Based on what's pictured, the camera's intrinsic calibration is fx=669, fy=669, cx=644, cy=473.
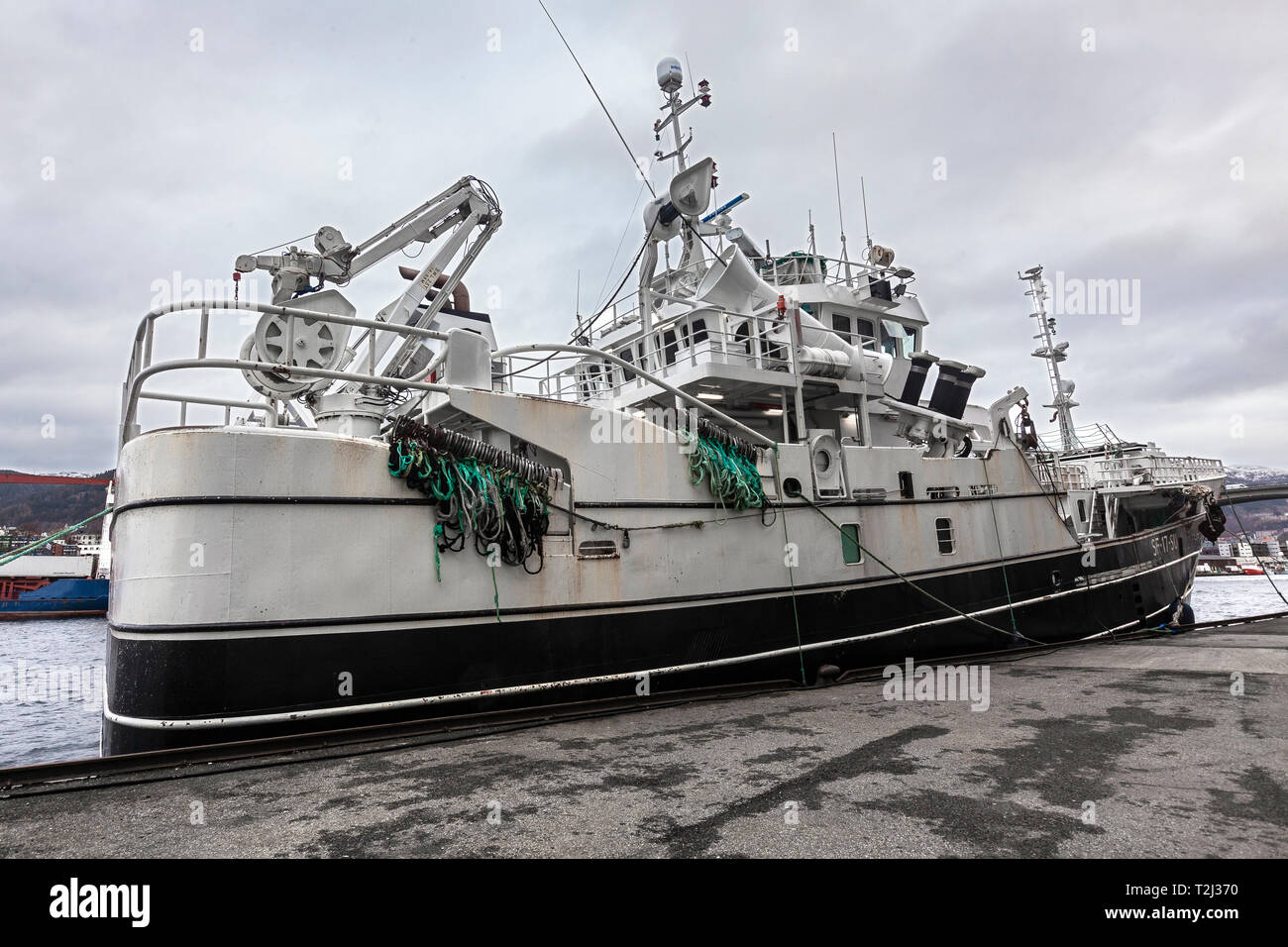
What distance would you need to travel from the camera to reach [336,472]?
5797 mm

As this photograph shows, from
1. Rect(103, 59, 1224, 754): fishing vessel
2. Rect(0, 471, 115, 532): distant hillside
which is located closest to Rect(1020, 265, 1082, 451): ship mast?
Rect(103, 59, 1224, 754): fishing vessel

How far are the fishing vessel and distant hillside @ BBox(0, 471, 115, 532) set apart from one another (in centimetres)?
11658

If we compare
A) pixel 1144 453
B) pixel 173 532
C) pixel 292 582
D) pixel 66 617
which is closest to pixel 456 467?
pixel 292 582

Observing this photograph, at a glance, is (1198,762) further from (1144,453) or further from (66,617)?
(66,617)

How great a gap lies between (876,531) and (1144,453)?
11372mm

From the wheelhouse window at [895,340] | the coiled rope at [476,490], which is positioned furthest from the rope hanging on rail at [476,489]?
the wheelhouse window at [895,340]

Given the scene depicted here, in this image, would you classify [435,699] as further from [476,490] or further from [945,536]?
[945,536]

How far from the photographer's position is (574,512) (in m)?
7.02

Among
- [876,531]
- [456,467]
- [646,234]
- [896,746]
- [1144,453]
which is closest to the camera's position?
[896,746]

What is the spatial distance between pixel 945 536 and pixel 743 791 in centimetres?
774

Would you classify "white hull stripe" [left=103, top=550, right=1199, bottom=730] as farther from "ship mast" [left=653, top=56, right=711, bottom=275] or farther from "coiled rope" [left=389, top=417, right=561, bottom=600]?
"ship mast" [left=653, top=56, right=711, bottom=275]

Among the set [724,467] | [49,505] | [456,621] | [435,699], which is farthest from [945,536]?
[49,505]

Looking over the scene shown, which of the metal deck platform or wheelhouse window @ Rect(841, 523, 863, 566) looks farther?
wheelhouse window @ Rect(841, 523, 863, 566)

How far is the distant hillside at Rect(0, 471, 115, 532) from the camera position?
336 feet
